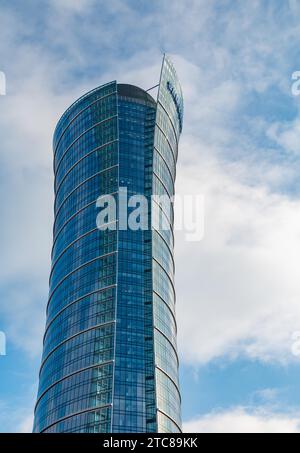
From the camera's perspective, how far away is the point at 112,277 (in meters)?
124

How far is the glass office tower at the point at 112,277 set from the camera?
112 metres

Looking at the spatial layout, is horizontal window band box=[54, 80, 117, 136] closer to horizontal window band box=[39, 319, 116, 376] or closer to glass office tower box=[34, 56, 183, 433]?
glass office tower box=[34, 56, 183, 433]

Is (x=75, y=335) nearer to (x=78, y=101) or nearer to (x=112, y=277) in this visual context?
(x=112, y=277)

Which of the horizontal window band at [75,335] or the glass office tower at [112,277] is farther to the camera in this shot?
the horizontal window band at [75,335]

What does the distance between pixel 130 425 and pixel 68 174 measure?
66639 mm

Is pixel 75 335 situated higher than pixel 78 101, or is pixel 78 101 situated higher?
pixel 78 101

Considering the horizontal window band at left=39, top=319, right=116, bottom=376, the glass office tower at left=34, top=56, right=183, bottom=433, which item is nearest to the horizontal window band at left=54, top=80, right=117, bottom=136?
the glass office tower at left=34, top=56, right=183, bottom=433

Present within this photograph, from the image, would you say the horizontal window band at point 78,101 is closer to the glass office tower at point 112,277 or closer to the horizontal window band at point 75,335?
the glass office tower at point 112,277

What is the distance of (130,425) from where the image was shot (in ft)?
352

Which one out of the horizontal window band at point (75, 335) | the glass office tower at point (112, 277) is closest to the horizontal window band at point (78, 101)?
the glass office tower at point (112, 277)

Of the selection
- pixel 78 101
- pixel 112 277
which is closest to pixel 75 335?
pixel 112 277

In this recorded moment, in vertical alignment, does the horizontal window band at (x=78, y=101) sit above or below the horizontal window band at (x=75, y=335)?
above

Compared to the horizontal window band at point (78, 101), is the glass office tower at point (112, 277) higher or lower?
lower

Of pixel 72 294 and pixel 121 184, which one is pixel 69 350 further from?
pixel 121 184
